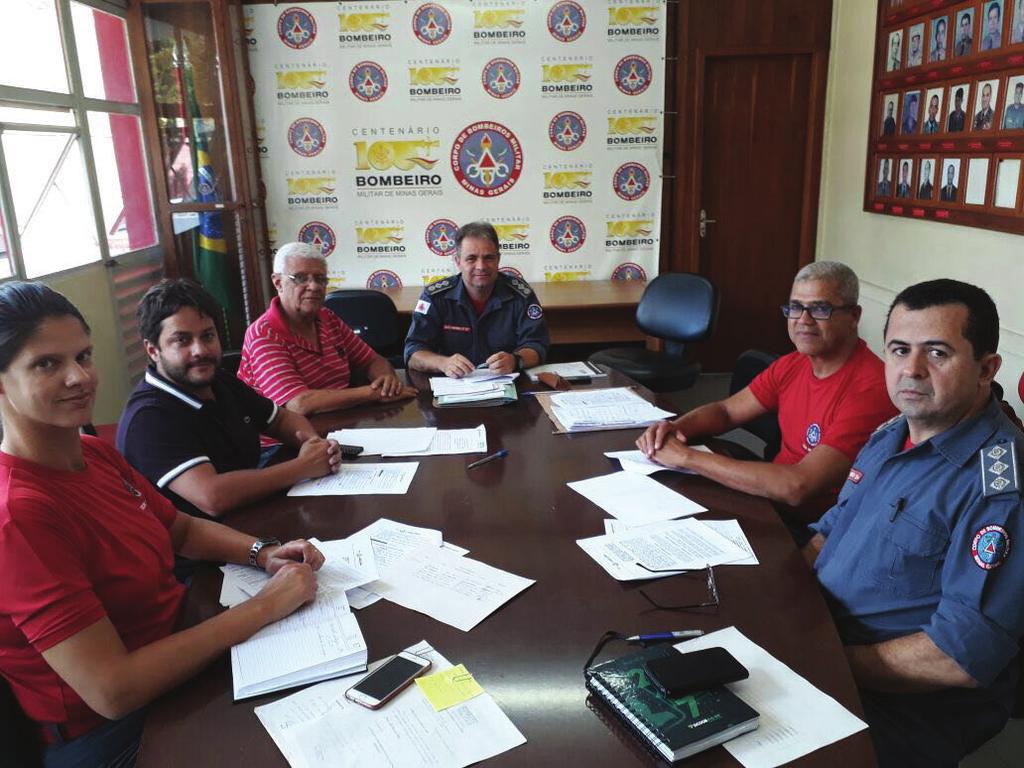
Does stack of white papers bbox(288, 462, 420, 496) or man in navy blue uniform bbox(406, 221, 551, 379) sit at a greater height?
man in navy blue uniform bbox(406, 221, 551, 379)

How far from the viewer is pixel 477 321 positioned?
3143 millimetres

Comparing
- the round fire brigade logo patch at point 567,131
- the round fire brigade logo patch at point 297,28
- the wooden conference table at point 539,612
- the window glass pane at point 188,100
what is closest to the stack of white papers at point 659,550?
the wooden conference table at point 539,612

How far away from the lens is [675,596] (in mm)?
1296

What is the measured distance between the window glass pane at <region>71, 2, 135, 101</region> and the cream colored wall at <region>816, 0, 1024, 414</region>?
13.6 ft

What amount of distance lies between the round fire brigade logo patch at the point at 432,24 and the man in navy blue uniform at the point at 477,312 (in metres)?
2.06

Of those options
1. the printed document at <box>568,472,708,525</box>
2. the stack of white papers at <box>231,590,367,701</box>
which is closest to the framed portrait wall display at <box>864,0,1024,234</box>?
the printed document at <box>568,472,708,525</box>

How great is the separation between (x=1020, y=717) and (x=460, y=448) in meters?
1.33

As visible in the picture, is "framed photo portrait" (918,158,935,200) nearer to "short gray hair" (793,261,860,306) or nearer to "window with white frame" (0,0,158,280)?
"short gray hair" (793,261,860,306)

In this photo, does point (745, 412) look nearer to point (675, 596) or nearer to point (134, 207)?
point (675, 596)

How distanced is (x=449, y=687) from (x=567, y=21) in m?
4.36

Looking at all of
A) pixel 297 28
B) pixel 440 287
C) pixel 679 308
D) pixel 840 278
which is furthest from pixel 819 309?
pixel 297 28

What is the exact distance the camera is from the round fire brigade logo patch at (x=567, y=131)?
185 inches

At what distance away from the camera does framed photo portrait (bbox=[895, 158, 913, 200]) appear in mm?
3727

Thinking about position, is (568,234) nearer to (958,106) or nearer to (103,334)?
(958,106)
